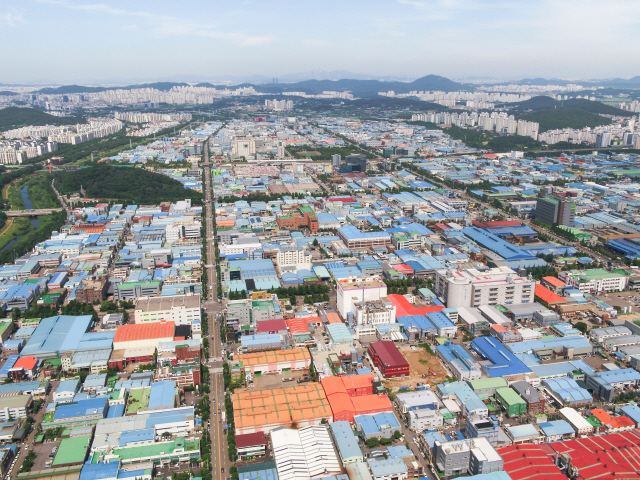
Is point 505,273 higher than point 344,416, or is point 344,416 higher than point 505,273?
point 505,273

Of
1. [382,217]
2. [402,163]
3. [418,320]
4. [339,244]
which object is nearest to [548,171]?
[402,163]

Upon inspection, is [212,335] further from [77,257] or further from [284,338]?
[77,257]

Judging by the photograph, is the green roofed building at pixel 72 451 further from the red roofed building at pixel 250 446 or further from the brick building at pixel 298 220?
the brick building at pixel 298 220

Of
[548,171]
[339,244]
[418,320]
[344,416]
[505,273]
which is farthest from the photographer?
[548,171]

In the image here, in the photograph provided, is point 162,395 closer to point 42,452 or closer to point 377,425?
Answer: point 42,452

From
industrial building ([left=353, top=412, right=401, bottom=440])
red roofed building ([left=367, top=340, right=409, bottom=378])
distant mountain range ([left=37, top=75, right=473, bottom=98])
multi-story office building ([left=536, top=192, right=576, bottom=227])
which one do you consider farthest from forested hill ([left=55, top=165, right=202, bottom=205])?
distant mountain range ([left=37, top=75, right=473, bottom=98])

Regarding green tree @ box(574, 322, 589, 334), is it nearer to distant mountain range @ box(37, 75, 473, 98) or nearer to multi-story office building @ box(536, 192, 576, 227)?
multi-story office building @ box(536, 192, 576, 227)

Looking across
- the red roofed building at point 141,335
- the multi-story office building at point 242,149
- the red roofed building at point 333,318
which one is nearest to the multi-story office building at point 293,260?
the red roofed building at point 333,318
